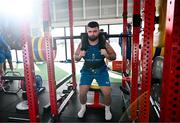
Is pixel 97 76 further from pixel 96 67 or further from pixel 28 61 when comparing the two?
pixel 28 61

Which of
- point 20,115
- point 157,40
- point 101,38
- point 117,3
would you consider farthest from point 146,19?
point 117,3

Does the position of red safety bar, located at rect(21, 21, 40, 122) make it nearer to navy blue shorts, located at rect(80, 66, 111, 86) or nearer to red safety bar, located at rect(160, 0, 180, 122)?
navy blue shorts, located at rect(80, 66, 111, 86)

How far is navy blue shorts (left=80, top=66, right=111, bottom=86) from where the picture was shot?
247 centimetres

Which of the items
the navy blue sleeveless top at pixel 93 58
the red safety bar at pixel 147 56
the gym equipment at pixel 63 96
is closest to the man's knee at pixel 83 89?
the navy blue sleeveless top at pixel 93 58

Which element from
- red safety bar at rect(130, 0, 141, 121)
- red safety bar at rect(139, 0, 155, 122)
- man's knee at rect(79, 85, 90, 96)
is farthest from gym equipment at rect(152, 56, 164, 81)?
man's knee at rect(79, 85, 90, 96)

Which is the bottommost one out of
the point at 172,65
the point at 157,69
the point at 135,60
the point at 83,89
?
Result: the point at 83,89

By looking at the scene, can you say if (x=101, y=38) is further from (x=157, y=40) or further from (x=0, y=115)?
(x=0, y=115)

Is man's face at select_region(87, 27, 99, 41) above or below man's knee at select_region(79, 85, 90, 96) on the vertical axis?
above

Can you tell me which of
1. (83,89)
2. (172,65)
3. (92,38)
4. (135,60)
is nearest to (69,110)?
(83,89)

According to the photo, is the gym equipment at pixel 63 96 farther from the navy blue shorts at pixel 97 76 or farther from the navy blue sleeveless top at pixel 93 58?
the navy blue sleeveless top at pixel 93 58

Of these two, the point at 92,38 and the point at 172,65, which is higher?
the point at 92,38

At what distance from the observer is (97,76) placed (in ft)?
8.17

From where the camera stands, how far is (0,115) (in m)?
2.70

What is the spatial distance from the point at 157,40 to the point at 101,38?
951 mm
